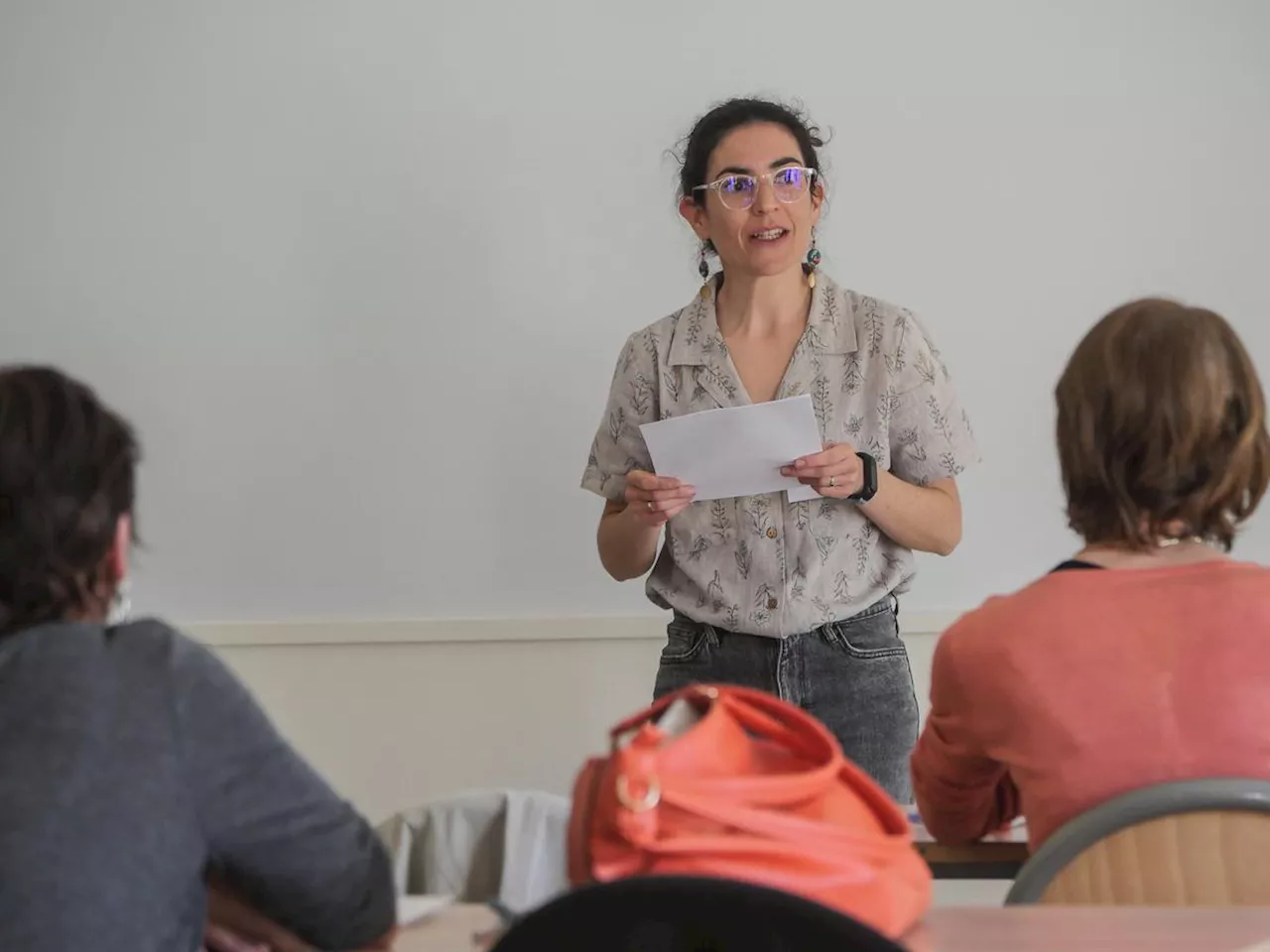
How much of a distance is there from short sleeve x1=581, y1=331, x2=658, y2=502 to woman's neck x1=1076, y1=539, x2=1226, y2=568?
89cm

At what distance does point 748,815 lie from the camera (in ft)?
2.71

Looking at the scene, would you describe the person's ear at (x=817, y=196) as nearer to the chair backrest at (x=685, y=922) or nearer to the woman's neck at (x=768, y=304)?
the woman's neck at (x=768, y=304)

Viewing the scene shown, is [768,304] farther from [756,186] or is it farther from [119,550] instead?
[119,550]

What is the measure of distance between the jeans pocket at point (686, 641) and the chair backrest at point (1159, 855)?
0.90 metres

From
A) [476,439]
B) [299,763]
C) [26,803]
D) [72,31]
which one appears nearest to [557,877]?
[299,763]

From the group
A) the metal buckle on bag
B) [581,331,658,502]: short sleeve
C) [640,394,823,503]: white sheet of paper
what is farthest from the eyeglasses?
the metal buckle on bag

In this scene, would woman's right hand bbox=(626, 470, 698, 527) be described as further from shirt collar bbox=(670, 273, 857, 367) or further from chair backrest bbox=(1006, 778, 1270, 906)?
chair backrest bbox=(1006, 778, 1270, 906)

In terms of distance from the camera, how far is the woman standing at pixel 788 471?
6.13 ft

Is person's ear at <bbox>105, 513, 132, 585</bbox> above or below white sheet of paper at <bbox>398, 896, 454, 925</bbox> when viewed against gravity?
above

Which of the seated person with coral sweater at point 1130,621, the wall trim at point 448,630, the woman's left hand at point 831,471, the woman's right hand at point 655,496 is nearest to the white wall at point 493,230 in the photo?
the wall trim at point 448,630

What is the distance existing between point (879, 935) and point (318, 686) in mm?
2263

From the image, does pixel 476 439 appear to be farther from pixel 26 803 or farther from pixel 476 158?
pixel 26 803

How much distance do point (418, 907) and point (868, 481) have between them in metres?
1.00

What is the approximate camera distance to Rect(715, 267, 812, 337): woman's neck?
2016 mm
